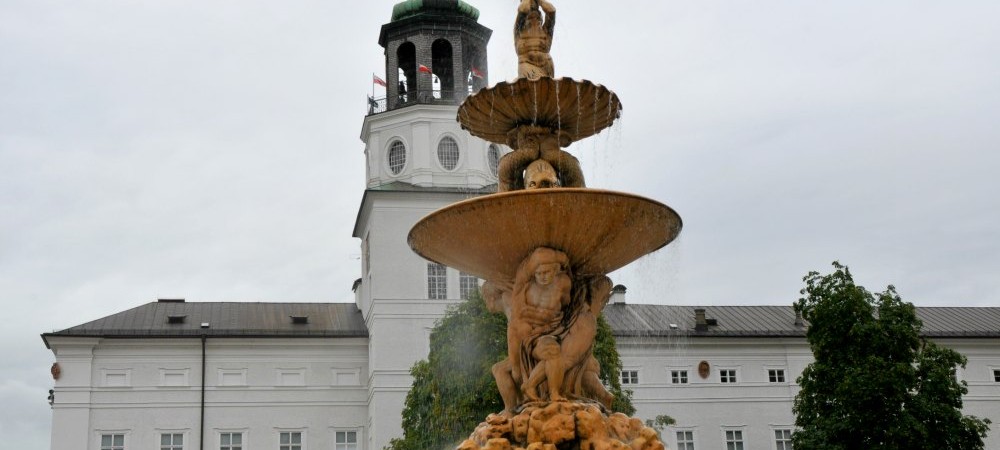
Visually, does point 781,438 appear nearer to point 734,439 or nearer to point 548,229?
point 734,439

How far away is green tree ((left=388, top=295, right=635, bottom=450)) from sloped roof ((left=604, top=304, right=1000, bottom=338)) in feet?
54.3

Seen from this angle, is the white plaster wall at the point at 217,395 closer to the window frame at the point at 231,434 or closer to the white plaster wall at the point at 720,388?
the window frame at the point at 231,434

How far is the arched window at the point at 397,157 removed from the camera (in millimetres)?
43531

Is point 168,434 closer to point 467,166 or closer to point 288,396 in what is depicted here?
point 288,396

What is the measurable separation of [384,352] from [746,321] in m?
14.6

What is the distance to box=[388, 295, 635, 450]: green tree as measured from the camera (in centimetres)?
2412

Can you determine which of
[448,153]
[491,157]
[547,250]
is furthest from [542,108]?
[491,157]

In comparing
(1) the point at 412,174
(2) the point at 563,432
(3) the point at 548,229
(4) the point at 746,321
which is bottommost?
(2) the point at 563,432

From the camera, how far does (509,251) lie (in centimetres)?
988

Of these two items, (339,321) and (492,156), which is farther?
(339,321)

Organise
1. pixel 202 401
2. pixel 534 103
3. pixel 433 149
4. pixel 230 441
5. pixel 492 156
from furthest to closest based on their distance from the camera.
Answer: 1. pixel 492 156
2. pixel 433 149
3. pixel 202 401
4. pixel 230 441
5. pixel 534 103

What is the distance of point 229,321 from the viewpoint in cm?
4416

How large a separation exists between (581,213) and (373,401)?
31664 mm

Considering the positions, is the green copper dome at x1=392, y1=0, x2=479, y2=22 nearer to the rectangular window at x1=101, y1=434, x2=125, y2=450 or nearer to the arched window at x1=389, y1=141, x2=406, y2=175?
the arched window at x1=389, y1=141, x2=406, y2=175
